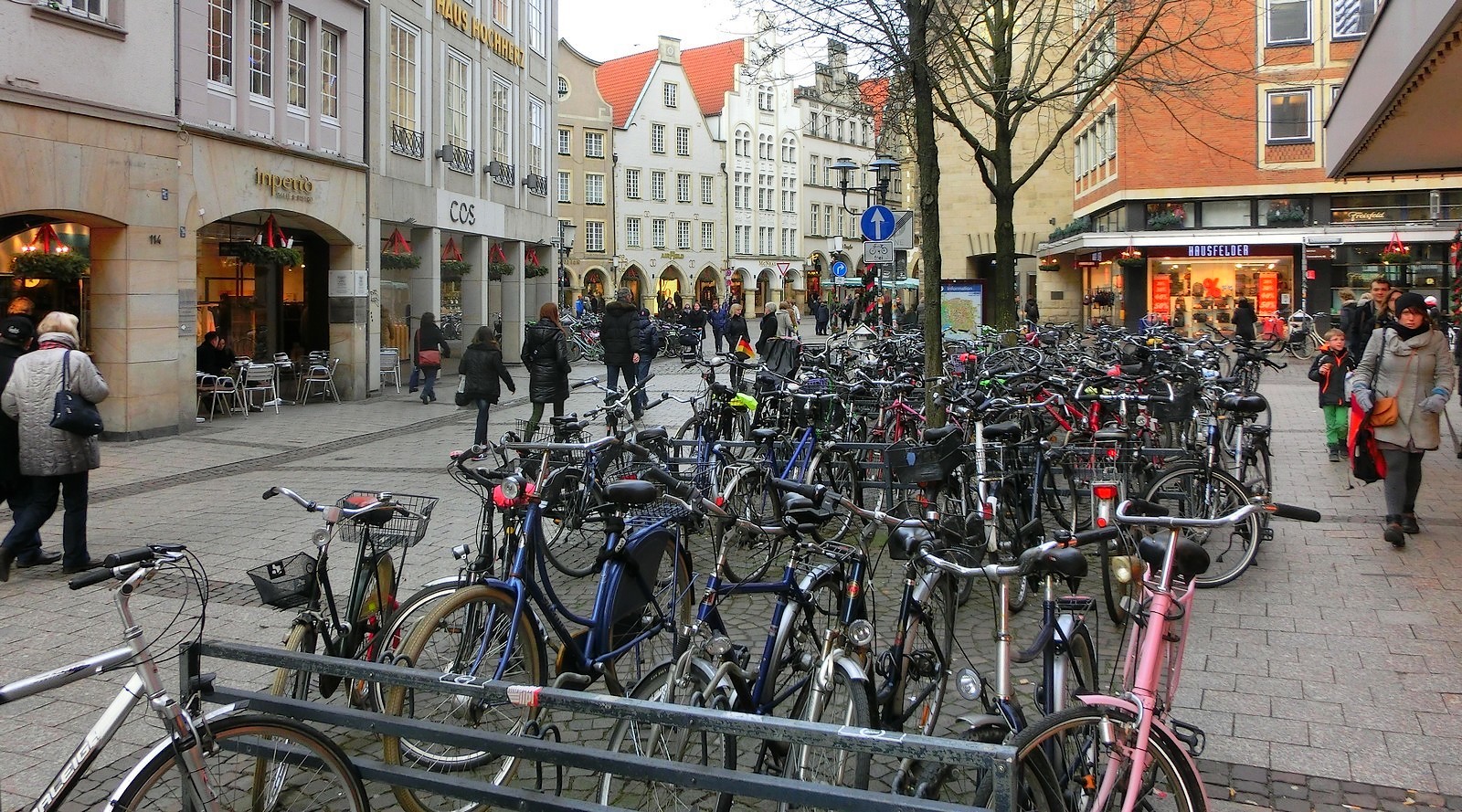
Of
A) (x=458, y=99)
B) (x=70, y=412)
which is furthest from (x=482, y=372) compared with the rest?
(x=458, y=99)

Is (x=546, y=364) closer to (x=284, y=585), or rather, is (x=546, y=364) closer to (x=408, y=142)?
(x=284, y=585)

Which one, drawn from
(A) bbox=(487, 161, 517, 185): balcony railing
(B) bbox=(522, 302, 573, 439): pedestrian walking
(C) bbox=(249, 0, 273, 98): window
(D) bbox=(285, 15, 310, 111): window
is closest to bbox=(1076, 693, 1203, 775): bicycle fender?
(B) bbox=(522, 302, 573, 439): pedestrian walking

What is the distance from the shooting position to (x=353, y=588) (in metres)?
4.74

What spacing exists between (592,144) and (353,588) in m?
56.9

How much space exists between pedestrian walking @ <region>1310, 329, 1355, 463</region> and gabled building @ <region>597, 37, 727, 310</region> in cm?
5360

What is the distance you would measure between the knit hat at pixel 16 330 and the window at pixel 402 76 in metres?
14.4

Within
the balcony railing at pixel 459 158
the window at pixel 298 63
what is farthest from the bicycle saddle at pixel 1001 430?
the balcony railing at pixel 459 158

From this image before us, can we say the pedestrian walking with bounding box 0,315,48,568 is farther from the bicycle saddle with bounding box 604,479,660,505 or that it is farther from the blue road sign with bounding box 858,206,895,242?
the blue road sign with bounding box 858,206,895,242

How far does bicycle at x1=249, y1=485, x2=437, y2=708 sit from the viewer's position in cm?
432

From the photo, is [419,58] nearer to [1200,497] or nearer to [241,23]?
[241,23]

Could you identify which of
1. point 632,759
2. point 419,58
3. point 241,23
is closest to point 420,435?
point 241,23

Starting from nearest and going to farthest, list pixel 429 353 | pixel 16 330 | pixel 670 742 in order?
pixel 670 742 → pixel 16 330 → pixel 429 353

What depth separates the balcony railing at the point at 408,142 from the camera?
21.9 m

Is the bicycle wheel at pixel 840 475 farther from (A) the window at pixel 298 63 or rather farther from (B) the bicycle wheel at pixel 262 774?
(A) the window at pixel 298 63
